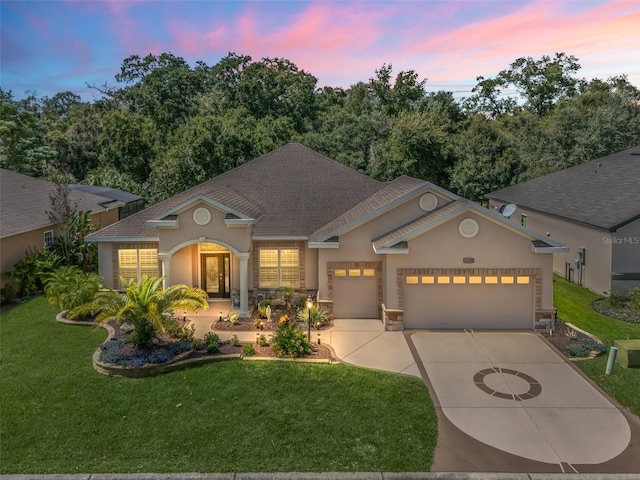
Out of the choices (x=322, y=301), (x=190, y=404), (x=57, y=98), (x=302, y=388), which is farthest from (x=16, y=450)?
(x=57, y=98)

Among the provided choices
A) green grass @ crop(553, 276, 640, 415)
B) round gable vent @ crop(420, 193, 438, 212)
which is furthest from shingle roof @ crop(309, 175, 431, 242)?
green grass @ crop(553, 276, 640, 415)

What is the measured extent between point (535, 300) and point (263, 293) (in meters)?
9.27

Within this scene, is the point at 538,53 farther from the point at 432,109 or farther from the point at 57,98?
the point at 57,98

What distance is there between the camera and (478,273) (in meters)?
14.3

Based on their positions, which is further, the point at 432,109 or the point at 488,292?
the point at 432,109

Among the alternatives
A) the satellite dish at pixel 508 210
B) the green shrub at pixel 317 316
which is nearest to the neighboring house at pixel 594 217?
the satellite dish at pixel 508 210

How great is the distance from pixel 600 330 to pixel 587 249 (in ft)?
18.4

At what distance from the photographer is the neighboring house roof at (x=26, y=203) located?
727 inches

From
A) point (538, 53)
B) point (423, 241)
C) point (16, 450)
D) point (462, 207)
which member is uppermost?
point (538, 53)

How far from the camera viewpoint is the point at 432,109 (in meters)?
40.1

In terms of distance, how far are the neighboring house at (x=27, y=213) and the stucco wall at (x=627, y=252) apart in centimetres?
2260

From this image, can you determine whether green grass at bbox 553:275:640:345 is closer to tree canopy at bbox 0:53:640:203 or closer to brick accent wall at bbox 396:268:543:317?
brick accent wall at bbox 396:268:543:317

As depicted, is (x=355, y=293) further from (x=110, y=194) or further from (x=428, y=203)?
(x=110, y=194)

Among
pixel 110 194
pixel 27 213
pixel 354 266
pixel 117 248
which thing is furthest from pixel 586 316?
pixel 110 194
